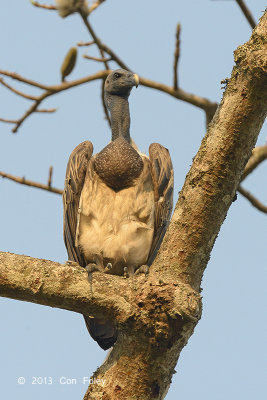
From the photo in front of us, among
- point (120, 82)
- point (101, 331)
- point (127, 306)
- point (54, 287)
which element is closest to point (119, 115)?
point (120, 82)

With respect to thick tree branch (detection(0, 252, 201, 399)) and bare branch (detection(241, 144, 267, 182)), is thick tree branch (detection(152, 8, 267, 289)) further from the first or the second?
bare branch (detection(241, 144, 267, 182))

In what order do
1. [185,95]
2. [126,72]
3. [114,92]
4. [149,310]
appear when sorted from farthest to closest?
[114,92] → [126,72] → [185,95] → [149,310]

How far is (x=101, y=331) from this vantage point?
6730 millimetres

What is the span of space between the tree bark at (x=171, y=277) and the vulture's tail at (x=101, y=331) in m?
2.00

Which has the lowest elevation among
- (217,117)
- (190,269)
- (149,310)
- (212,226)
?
(149,310)

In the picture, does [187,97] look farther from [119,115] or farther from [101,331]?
[101,331]

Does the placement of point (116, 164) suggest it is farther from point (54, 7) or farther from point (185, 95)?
point (54, 7)

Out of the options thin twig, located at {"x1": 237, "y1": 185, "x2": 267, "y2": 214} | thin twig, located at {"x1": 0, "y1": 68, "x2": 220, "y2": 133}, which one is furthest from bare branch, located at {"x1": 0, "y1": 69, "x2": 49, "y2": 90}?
thin twig, located at {"x1": 237, "y1": 185, "x2": 267, "y2": 214}

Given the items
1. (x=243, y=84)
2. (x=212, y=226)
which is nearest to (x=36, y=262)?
(x=212, y=226)

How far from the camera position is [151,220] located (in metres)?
6.81

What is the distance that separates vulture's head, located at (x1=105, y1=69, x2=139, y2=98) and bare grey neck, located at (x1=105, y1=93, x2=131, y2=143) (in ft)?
0.22

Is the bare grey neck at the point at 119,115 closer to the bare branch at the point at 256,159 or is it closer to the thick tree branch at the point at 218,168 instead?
the bare branch at the point at 256,159

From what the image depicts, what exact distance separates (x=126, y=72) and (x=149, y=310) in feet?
12.8

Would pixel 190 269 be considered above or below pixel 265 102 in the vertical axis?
below
